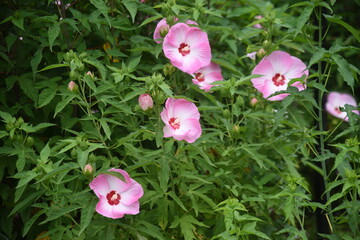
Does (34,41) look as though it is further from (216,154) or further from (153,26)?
(216,154)

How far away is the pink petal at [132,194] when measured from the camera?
228 centimetres

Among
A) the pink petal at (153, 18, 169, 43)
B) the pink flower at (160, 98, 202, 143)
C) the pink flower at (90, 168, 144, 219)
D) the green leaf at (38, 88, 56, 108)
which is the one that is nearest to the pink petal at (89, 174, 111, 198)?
the pink flower at (90, 168, 144, 219)

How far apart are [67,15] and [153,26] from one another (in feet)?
1.45

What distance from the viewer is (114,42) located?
283 centimetres

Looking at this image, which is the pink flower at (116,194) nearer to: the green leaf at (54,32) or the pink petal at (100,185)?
the pink petal at (100,185)

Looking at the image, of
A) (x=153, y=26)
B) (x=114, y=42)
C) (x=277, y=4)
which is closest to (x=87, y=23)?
(x=114, y=42)

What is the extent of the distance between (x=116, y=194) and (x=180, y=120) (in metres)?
0.37

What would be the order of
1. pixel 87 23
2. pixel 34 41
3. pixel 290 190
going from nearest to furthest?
1. pixel 290 190
2. pixel 87 23
3. pixel 34 41

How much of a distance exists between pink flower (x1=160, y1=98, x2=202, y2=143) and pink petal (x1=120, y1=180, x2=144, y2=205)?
0.73ft

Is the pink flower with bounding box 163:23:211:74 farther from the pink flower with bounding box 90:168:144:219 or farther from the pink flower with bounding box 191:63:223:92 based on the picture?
the pink flower with bounding box 90:168:144:219

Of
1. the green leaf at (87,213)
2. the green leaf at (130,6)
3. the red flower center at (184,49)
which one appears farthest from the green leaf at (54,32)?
the green leaf at (87,213)

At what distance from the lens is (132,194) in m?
2.29

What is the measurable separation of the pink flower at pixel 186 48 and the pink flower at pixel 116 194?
60cm

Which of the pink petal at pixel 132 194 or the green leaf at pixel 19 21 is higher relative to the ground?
the green leaf at pixel 19 21
